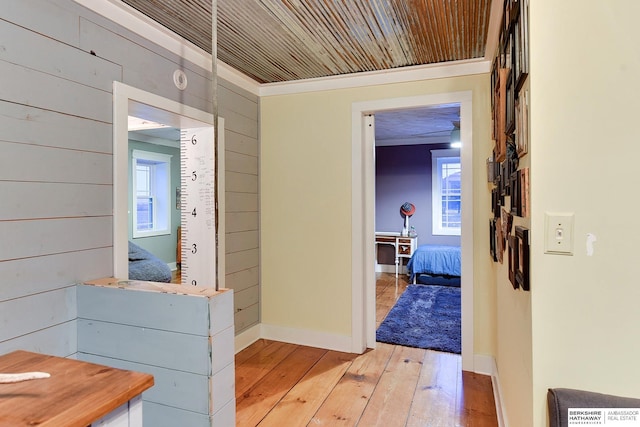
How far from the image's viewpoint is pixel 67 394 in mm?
928

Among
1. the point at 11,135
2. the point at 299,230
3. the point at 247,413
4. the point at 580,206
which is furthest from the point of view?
the point at 299,230

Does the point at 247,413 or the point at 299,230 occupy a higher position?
the point at 299,230

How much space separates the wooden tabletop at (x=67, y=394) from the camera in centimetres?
83

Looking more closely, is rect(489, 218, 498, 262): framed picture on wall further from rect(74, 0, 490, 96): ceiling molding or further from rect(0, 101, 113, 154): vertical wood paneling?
rect(0, 101, 113, 154): vertical wood paneling

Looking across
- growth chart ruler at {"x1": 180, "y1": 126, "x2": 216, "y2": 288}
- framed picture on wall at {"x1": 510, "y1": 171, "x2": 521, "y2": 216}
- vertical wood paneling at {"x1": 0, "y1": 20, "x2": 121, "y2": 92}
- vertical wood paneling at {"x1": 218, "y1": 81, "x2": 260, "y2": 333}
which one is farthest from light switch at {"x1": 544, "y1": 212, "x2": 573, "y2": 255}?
vertical wood paneling at {"x1": 218, "y1": 81, "x2": 260, "y2": 333}

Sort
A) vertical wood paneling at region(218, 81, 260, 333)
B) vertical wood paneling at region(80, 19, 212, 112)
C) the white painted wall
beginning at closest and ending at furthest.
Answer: the white painted wall
vertical wood paneling at region(80, 19, 212, 112)
vertical wood paneling at region(218, 81, 260, 333)

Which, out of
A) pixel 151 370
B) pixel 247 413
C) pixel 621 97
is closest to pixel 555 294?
pixel 621 97

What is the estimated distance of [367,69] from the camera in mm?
2850

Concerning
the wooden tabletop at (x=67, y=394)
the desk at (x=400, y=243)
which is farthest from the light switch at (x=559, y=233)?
the desk at (x=400, y=243)

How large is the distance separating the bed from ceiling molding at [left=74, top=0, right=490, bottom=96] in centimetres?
303

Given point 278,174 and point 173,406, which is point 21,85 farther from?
point 278,174

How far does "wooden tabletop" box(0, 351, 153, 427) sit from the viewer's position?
83cm

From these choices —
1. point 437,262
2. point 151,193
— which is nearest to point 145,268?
point 151,193

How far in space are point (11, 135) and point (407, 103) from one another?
7.86 feet
